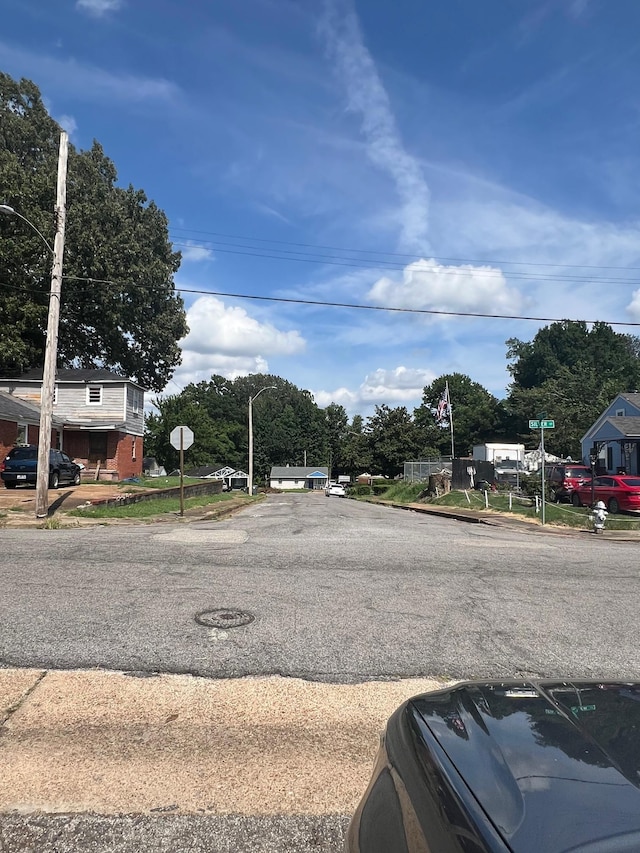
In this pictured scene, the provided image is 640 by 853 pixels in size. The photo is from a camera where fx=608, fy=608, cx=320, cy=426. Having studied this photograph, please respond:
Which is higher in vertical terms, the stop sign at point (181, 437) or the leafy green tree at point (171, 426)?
the leafy green tree at point (171, 426)

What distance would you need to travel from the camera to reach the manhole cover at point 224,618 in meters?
5.96

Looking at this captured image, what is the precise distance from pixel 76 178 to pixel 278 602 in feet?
153

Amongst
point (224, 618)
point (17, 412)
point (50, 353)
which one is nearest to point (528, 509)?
point (50, 353)

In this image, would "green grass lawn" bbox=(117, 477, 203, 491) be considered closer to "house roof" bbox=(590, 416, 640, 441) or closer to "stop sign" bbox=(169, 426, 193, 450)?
"stop sign" bbox=(169, 426, 193, 450)

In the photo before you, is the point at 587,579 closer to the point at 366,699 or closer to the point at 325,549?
the point at 325,549

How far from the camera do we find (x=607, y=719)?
2135 mm

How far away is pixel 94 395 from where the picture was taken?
3575 cm

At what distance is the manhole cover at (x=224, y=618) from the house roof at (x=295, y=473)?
10386cm

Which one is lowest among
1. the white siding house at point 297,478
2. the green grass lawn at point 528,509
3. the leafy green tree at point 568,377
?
the white siding house at point 297,478

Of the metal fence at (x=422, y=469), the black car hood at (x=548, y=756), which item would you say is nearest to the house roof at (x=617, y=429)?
the metal fence at (x=422, y=469)

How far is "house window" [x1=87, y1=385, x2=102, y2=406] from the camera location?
3566 centimetres

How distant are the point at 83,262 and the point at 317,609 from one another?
40369 mm

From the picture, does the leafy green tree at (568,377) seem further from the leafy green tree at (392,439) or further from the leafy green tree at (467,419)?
the leafy green tree at (392,439)

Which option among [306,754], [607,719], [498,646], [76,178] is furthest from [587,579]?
[76,178]
